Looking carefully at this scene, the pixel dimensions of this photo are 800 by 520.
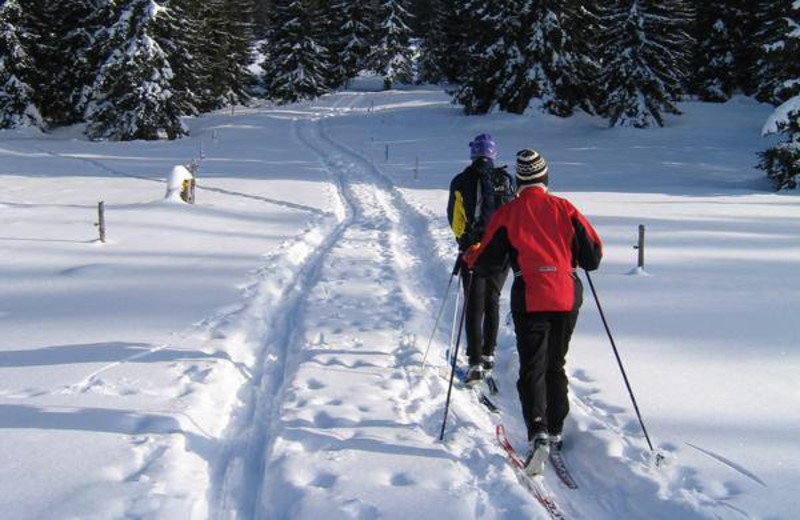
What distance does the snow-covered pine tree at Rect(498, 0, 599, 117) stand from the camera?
3123 cm

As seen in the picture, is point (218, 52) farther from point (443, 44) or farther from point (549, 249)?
point (549, 249)

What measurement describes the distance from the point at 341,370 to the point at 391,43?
5812 centimetres

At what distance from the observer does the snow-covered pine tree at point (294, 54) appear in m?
53.7

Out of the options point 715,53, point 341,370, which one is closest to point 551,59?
point 715,53

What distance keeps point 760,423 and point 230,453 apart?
4118 millimetres

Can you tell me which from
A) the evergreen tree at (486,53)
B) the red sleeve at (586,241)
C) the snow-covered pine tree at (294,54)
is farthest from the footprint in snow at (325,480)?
the snow-covered pine tree at (294,54)

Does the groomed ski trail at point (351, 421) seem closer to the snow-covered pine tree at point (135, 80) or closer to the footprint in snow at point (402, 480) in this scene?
the footprint in snow at point (402, 480)

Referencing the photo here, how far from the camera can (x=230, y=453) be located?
476 cm

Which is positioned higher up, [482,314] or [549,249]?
[549,249]

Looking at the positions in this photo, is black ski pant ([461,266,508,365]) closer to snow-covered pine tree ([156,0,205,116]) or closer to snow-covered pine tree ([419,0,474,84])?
snow-covered pine tree ([156,0,205,116])

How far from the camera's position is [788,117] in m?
19.1

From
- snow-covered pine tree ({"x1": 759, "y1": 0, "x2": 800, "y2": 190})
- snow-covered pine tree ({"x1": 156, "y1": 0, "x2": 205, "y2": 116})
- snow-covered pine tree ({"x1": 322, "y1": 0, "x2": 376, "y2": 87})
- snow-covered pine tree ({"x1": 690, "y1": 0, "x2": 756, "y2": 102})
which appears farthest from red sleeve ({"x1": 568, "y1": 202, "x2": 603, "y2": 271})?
snow-covered pine tree ({"x1": 322, "y1": 0, "x2": 376, "y2": 87})

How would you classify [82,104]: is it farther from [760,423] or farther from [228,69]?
[760,423]

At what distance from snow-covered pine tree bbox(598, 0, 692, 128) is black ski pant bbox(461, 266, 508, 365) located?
26.7m
